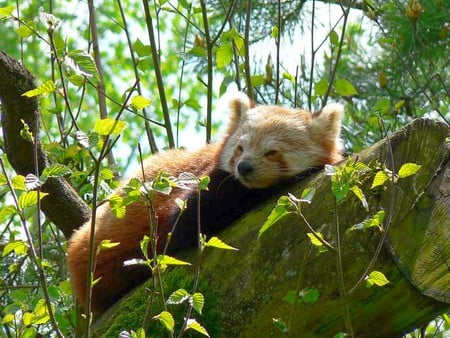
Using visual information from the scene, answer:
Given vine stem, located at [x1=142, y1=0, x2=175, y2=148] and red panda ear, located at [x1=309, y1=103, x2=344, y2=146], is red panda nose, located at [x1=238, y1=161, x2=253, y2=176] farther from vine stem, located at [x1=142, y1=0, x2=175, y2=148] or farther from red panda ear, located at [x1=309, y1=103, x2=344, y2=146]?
vine stem, located at [x1=142, y1=0, x2=175, y2=148]

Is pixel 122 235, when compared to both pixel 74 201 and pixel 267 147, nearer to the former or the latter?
pixel 74 201

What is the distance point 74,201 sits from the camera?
17.4 ft

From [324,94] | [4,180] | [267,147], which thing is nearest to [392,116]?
[324,94]

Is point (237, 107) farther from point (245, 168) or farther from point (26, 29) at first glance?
point (26, 29)

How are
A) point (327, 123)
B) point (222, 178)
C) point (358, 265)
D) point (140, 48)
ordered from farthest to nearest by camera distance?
point (327, 123)
point (140, 48)
point (222, 178)
point (358, 265)

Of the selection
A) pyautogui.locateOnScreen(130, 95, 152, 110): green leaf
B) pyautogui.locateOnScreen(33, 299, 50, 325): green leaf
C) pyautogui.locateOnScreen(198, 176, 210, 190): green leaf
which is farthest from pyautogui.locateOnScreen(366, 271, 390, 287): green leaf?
pyautogui.locateOnScreen(33, 299, 50, 325): green leaf

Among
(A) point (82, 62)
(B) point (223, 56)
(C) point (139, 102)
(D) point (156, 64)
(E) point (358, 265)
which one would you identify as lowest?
(E) point (358, 265)

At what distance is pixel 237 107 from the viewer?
5.70 metres

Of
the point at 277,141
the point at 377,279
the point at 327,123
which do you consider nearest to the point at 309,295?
the point at 377,279

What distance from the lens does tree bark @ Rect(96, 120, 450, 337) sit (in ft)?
10.8

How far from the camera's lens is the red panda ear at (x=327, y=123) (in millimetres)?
5445

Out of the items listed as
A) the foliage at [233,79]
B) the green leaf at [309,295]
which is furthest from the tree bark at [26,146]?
the green leaf at [309,295]

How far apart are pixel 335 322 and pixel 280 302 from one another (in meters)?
0.24

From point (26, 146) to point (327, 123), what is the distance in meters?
1.89
